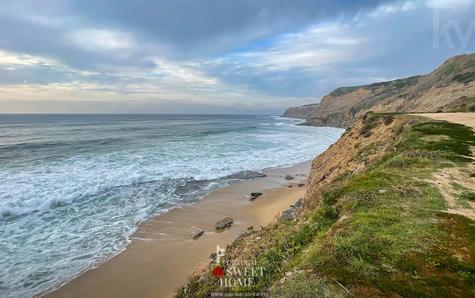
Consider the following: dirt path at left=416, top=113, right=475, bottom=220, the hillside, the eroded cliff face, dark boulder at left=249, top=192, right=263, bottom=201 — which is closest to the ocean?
dark boulder at left=249, top=192, right=263, bottom=201

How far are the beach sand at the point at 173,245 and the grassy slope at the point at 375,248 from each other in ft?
9.37

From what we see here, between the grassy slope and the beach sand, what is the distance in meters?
2.86

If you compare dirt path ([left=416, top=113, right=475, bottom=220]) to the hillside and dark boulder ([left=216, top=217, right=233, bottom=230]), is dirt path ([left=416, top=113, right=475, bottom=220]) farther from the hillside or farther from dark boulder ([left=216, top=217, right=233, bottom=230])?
the hillside

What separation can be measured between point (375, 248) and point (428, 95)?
52.7 metres

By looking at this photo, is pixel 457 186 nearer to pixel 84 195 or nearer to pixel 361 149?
pixel 361 149

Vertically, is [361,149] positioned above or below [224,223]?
above

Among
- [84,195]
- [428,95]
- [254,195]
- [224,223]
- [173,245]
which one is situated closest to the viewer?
[173,245]

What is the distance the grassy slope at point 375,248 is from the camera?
3.76 m

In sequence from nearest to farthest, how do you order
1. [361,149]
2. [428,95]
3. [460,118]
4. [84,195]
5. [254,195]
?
1. [361,149]
2. [460,118]
3. [84,195]
4. [254,195]
5. [428,95]

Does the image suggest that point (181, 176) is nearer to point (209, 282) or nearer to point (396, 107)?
point (209, 282)

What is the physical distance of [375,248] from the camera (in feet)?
14.8

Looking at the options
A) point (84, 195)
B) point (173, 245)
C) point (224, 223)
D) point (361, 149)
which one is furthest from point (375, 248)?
point (84, 195)

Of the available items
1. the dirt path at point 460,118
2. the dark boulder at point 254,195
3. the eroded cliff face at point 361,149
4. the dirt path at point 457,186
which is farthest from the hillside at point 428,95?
the dirt path at point 457,186

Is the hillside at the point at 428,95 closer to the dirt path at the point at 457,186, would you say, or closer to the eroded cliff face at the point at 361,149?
the eroded cliff face at the point at 361,149
